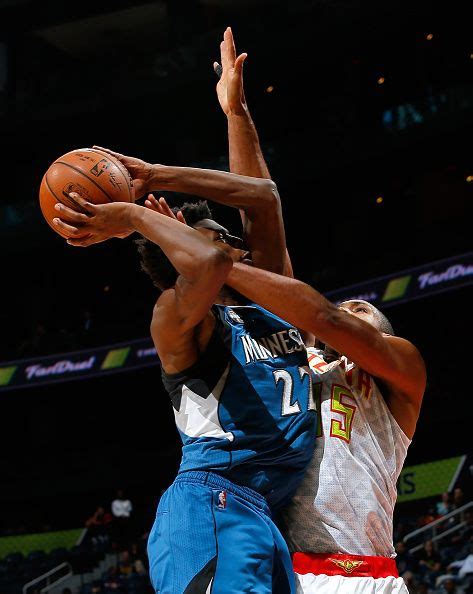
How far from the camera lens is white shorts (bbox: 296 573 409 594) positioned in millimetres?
3094

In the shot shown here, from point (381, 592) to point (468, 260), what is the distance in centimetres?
1228

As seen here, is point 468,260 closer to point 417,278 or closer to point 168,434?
point 417,278

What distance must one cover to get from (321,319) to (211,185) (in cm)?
64

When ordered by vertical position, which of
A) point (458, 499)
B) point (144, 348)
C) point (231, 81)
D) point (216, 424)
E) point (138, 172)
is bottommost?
point (458, 499)

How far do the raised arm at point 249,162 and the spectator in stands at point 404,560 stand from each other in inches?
301

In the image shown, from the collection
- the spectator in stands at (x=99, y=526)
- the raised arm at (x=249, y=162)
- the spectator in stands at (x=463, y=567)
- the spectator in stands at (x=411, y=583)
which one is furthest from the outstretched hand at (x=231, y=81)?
the spectator in stands at (x=99, y=526)

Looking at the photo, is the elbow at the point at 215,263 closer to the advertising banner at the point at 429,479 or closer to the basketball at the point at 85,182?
the basketball at the point at 85,182

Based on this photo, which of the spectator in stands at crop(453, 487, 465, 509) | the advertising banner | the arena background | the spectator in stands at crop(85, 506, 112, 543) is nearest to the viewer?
the spectator in stands at crop(453, 487, 465, 509)

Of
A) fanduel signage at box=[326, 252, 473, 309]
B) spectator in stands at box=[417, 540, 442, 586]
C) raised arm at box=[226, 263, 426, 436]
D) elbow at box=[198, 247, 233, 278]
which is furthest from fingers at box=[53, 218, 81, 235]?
fanduel signage at box=[326, 252, 473, 309]

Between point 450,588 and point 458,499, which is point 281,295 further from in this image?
point 458,499

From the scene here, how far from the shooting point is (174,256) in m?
2.85

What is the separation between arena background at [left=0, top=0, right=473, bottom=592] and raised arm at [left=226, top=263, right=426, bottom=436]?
13074 mm

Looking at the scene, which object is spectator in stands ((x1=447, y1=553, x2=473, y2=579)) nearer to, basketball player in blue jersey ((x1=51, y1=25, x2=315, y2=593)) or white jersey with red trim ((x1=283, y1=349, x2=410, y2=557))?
white jersey with red trim ((x1=283, y1=349, x2=410, y2=557))

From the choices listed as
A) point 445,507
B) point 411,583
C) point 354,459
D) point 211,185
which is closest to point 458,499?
point 445,507
